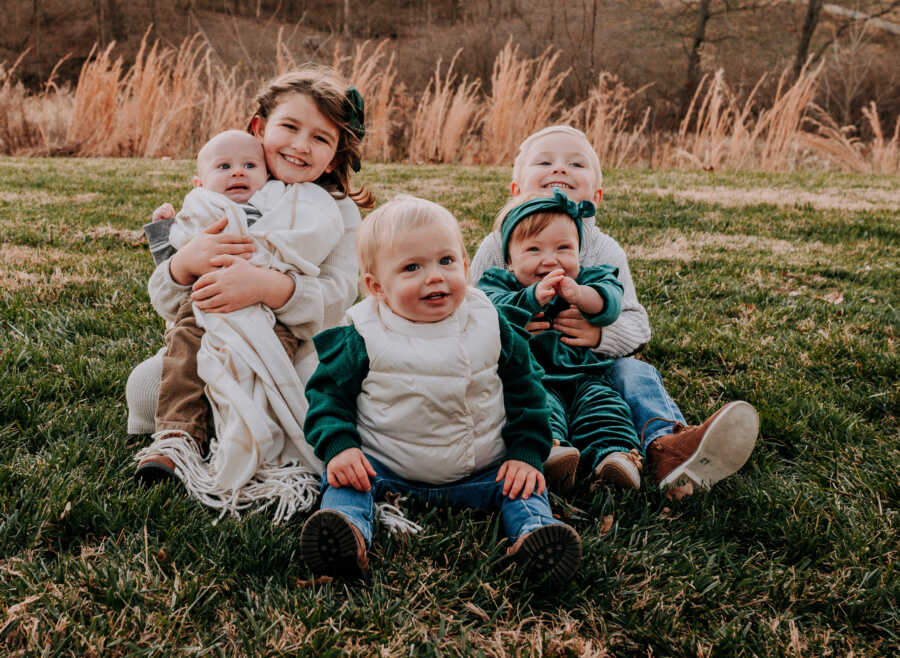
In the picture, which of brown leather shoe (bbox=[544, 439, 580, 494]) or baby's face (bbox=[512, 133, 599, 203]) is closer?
brown leather shoe (bbox=[544, 439, 580, 494])

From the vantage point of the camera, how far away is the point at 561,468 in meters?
2.09

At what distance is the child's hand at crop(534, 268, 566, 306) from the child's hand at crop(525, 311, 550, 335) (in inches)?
5.7

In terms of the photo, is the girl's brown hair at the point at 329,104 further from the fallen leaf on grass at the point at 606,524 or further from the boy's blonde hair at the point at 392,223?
the fallen leaf on grass at the point at 606,524

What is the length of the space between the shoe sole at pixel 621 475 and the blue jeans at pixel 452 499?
0.28 m

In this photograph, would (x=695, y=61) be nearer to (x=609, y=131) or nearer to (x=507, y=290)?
(x=609, y=131)

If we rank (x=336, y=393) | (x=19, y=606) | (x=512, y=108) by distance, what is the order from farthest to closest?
(x=512, y=108) < (x=336, y=393) < (x=19, y=606)

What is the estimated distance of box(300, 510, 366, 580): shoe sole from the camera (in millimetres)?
1643

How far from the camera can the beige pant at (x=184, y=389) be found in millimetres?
2146

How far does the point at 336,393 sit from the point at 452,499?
466 mm

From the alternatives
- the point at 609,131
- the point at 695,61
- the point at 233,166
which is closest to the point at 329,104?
the point at 233,166

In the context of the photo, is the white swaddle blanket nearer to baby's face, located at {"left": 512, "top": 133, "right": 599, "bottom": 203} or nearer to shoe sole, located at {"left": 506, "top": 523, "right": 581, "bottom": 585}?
shoe sole, located at {"left": 506, "top": 523, "right": 581, "bottom": 585}

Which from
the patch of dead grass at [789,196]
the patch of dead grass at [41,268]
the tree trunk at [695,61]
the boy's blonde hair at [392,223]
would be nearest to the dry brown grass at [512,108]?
the patch of dead grass at [789,196]

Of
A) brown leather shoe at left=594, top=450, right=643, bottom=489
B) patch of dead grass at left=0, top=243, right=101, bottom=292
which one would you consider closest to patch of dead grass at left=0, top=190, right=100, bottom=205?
patch of dead grass at left=0, top=243, right=101, bottom=292

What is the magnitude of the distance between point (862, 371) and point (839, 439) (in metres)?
0.75
